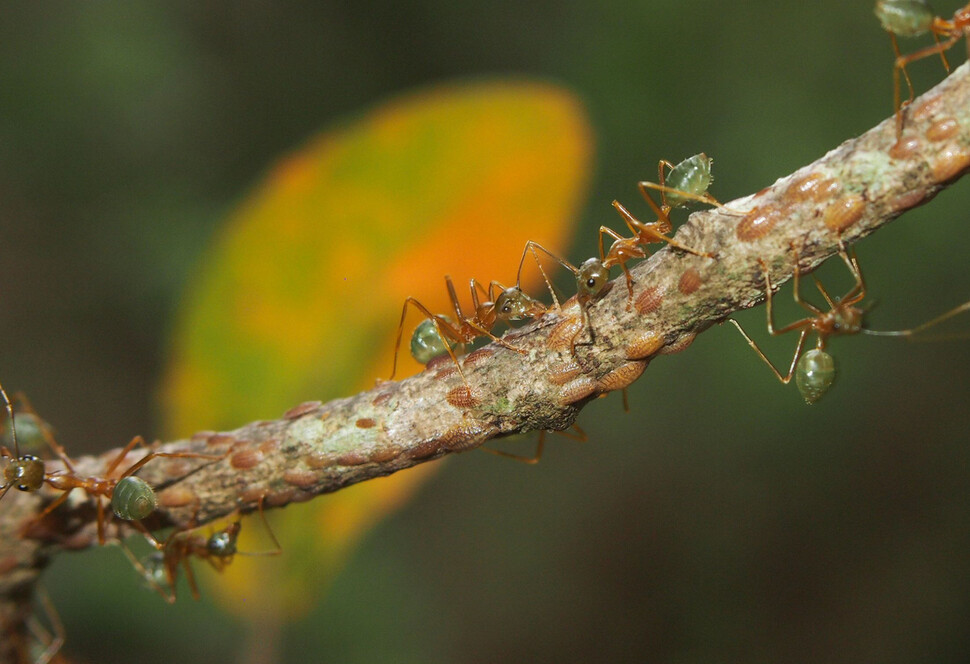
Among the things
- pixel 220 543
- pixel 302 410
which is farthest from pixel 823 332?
pixel 220 543

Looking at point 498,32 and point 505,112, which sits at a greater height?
point 498,32

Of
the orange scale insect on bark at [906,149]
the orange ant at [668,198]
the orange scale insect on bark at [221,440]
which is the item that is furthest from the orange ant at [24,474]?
the orange scale insect on bark at [906,149]

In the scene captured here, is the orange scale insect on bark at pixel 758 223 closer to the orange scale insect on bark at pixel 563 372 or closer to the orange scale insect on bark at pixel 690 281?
the orange scale insect on bark at pixel 690 281

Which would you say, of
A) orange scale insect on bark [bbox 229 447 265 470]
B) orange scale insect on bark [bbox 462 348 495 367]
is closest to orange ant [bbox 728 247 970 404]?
orange scale insect on bark [bbox 462 348 495 367]

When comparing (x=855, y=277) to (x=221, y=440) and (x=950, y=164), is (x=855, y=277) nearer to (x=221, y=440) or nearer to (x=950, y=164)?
(x=950, y=164)

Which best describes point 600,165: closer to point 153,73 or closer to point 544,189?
point 544,189

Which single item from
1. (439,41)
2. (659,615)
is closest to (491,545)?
(659,615)
